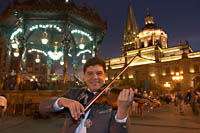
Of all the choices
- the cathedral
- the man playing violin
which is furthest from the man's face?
the cathedral

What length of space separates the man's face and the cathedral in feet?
135

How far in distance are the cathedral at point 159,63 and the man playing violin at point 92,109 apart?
4128 cm

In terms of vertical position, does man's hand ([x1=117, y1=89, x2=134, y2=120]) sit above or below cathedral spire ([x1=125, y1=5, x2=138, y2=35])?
below

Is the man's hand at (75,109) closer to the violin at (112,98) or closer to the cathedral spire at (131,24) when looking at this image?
the violin at (112,98)

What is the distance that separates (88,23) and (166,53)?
7152cm

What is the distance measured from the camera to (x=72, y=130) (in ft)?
5.62

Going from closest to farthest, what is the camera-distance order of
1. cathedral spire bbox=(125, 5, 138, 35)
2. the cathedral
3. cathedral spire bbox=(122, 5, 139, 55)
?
the cathedral → cathedral spire bbox=(122, 5, 139, 55) → cathedral spire bbox=(125, 5, 138, 35)

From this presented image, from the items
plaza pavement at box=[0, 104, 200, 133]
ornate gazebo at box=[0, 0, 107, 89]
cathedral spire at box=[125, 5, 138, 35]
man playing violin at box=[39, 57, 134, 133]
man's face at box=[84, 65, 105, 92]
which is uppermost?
cathedral spire at box=[125, 5, 138, 35]

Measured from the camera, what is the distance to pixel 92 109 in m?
1.87

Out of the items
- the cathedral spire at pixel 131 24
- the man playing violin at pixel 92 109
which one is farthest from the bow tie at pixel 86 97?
the cathedral spire at pixel 131 24

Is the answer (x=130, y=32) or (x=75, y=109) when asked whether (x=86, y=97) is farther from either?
(x=130, y=32)

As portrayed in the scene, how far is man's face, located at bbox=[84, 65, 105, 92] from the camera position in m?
2.05

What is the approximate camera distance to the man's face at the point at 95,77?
80.9 inches

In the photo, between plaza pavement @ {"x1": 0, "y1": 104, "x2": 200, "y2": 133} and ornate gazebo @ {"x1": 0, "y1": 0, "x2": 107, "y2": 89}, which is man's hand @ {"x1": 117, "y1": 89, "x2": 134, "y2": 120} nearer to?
plaza pavement @ {"x1": 0, "y1": 104, "x2": 200, "y2": 133}
